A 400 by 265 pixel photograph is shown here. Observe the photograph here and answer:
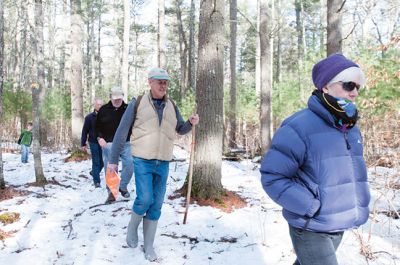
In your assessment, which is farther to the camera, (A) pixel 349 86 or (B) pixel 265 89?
(B) pixel 265 89

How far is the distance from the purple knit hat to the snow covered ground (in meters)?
1.87

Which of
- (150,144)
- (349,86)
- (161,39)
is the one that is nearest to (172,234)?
(150,144)

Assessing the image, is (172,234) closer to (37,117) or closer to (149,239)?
(149,239)

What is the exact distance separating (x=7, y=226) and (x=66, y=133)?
15.2 metres

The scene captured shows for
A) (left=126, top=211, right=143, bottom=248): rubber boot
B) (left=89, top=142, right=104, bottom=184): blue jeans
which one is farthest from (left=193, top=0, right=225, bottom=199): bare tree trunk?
(left=89, top=142, right=104, bottom=184): blue jeans

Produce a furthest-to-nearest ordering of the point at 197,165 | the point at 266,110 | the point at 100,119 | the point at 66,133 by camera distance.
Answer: the point at 66,133 → the point at 266,110 → the point at 100,119 → the point at 197,165

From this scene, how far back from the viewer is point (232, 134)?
57.5 ft

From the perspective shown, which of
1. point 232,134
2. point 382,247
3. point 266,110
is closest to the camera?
point 382,247

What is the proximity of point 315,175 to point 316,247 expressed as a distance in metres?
0.39

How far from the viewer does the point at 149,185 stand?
4168 mm

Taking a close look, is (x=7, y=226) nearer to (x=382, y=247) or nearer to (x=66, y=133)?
(x=382, y=247)

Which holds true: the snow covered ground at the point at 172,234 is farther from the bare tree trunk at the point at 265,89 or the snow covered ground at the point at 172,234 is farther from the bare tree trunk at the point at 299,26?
the bare tree trunk at the point at 299,26

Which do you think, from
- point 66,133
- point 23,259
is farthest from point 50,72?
point 23,259

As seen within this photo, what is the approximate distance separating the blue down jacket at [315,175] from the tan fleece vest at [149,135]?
2.21m
